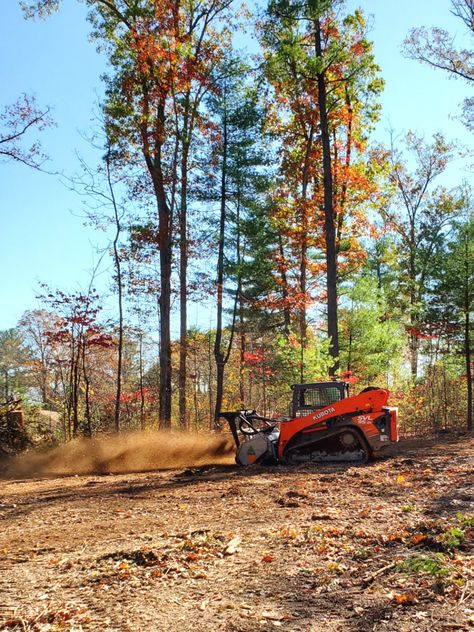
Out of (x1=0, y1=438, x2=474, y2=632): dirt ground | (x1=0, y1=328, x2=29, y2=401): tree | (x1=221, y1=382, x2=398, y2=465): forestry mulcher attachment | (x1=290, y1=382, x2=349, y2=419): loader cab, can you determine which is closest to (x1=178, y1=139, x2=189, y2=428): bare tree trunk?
(x1=221, y1=382, x2=398, y2=465): forestry mulcher attachment

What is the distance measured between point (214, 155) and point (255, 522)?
17376 millimetres

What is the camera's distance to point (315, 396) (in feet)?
37.4

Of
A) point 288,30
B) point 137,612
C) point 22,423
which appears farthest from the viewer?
point 288,30

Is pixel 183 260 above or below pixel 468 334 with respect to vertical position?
above

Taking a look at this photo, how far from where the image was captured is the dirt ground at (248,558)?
140 inches

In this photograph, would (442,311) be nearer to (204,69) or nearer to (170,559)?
(204,69)

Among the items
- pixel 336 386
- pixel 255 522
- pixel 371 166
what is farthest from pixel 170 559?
pixel 371 166

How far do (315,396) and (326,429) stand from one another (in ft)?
2.73

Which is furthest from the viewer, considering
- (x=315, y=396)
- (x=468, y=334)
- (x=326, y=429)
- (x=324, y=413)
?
(x=468, y=334)

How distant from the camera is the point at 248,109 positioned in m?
21.0

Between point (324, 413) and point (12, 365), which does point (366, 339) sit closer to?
point (324, 413)

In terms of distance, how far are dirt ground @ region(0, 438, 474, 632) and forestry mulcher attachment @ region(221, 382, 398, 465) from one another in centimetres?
186

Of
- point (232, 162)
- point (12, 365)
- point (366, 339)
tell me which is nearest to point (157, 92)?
point (232, 162)

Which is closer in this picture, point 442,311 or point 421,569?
point 421,569
